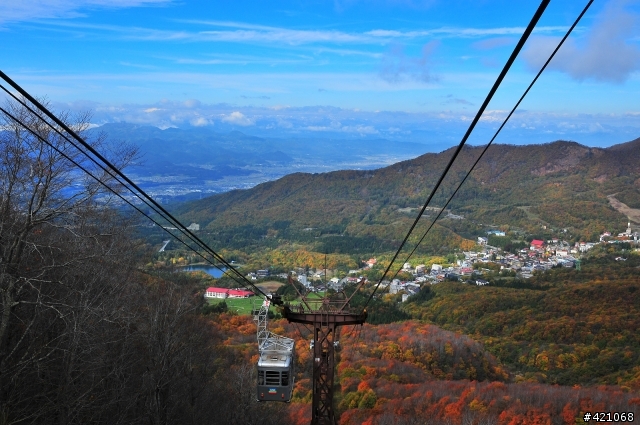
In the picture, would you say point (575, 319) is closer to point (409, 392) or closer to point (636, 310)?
point (636, 310)

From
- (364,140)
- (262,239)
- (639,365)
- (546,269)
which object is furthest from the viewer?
(364,140)

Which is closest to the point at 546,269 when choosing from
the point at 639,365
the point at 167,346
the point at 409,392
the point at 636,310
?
the point at 636,310

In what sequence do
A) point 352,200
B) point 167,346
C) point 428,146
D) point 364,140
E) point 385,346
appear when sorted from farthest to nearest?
point 364,140
point 428,146
point 352,200
point 385,346
point 167,346

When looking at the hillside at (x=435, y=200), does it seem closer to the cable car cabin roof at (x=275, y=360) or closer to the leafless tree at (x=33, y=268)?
the cable car cabin roof at (x=275, y=360)

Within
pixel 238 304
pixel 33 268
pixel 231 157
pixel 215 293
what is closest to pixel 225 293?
pixel 215 293

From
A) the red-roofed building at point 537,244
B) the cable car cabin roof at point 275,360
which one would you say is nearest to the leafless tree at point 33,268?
the cable car cabin roof at point 275,360

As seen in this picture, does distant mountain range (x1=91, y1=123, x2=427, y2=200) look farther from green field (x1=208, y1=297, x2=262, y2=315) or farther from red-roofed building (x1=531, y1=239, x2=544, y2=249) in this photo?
red-roofed building (x1=531, y1=239, x2=544, y2=249)

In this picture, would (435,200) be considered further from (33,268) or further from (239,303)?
(33,268)
